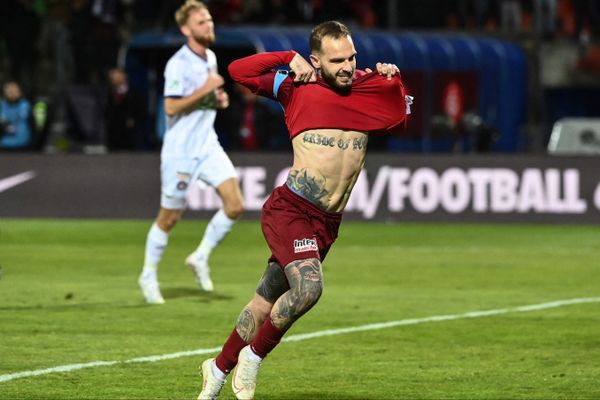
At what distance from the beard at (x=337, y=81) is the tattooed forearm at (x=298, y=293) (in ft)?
2.97

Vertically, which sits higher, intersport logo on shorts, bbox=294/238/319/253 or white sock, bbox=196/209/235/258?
intersport logo on shorts, bbox=294/238/319/253

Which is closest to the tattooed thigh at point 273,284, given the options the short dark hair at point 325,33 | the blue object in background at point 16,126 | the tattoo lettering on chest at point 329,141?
the tattoo lettering on chest at point 329,141

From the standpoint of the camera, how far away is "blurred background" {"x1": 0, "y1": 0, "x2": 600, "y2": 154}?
27.3 m

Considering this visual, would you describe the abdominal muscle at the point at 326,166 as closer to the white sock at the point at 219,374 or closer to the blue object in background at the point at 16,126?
the white sock at the point at 219,374

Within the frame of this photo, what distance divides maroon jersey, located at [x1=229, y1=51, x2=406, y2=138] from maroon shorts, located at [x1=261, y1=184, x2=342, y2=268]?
0.37 meters

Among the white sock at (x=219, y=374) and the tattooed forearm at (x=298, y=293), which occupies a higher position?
the tattooed forearm at (x=298, y=293)

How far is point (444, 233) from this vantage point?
21.8 metres

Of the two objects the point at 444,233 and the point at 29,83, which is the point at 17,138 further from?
the point at 444,233

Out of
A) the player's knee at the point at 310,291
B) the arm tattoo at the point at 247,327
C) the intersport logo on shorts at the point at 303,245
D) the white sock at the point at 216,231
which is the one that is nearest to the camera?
the player's knee at the point at 310,291

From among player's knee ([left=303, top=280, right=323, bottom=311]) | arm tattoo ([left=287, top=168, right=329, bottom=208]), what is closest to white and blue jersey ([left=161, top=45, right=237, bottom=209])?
arm tattoo ([left=287, top=168, right=329, bottom=208])

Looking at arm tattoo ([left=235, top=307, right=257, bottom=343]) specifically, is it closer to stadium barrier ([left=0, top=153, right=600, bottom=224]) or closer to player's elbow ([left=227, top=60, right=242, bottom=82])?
player's elbow ([left=227, top=60, right=242, bottom=82])

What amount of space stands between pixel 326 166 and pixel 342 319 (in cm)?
434

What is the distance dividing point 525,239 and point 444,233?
4.26ft

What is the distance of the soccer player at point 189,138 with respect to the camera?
13562 millimetres
